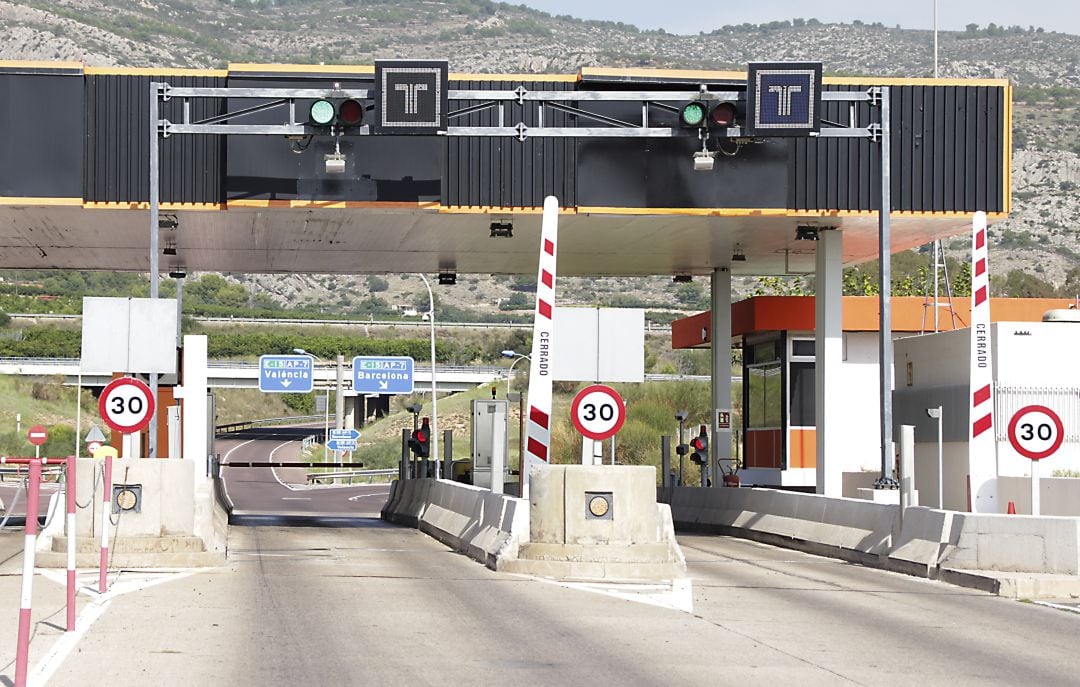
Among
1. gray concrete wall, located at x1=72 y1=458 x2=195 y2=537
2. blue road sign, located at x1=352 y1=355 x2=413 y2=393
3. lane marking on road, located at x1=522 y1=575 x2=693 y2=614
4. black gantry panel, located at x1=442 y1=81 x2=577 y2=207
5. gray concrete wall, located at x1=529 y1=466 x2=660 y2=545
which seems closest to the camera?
lane marking on road, located at x1=522 y1=575 x2=693 y2=614

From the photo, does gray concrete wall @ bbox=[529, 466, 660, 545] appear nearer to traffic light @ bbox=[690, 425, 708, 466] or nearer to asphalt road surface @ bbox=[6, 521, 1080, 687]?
asphalt road surface @ bbox=[6, 521, 1080, 687]

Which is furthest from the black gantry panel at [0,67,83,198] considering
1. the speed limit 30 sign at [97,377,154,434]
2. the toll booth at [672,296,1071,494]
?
the toll booth at [672,296,1071,494]

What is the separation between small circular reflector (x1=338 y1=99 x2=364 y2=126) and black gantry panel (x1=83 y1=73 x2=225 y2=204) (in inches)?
129

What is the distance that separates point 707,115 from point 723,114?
26cm

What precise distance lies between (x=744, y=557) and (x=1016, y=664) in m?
10.8

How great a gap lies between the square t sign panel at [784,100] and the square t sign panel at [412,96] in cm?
472

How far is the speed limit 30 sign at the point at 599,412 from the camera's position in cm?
1759

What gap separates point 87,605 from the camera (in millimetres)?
14359

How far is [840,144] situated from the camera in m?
27.5

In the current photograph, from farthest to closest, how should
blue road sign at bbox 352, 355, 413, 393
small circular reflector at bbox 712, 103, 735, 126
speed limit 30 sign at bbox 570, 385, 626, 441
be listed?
blue road sign at bbox 352, 355, 413, 393
small circular reflector at bbox 712, 103, 735, 126
speed limit 30 sign at bbox 570, 385, 626, 441

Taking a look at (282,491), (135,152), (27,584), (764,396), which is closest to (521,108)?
(135,152)

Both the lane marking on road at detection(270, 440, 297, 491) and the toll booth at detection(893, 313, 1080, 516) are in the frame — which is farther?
the lane marking on road at detection(270, 440, 297, 491)

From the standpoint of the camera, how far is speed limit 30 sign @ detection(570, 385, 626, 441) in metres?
17.6

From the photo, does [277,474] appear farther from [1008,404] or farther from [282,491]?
[1008,404]
